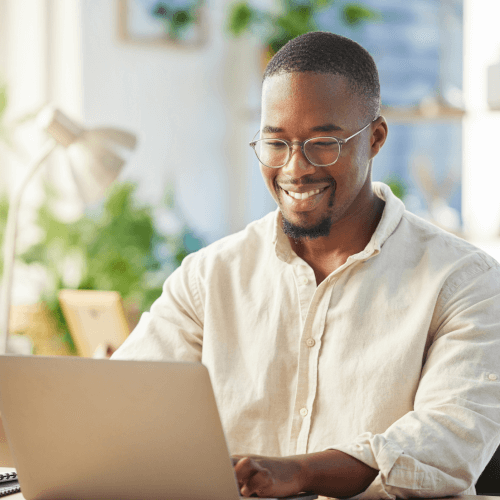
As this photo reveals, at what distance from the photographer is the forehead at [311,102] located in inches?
52.5

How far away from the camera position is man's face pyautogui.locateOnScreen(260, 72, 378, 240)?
1.34 m

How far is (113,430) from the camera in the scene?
0.93m

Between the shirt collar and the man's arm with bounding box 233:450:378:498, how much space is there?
415 mm

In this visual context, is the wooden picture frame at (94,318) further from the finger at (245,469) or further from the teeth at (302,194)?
the finger at (245,469)

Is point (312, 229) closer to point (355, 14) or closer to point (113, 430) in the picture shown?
point (113, 430)

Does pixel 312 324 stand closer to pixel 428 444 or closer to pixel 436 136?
pixel 428 444

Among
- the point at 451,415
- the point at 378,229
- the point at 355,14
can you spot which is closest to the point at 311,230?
the point at 378,229

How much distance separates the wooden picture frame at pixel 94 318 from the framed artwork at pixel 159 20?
1.57 meters

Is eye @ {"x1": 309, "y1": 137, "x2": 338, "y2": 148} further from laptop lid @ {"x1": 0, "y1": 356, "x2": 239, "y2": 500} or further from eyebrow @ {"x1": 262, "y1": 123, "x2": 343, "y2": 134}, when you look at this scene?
laptop lid @ {"x1": 0, "y1": 356, "x2": 239, "y2": 500}

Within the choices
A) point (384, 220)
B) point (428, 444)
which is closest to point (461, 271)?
point (384, 220)

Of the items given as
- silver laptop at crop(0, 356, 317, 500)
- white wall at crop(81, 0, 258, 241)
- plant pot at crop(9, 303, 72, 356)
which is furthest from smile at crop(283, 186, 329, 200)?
white wall at crop(81, 0, 258, 241)

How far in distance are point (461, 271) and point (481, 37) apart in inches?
84.9

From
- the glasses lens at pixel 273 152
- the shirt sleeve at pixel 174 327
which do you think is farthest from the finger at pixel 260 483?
the glasses lens at pixel 273 152

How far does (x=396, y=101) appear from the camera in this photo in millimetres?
4184
